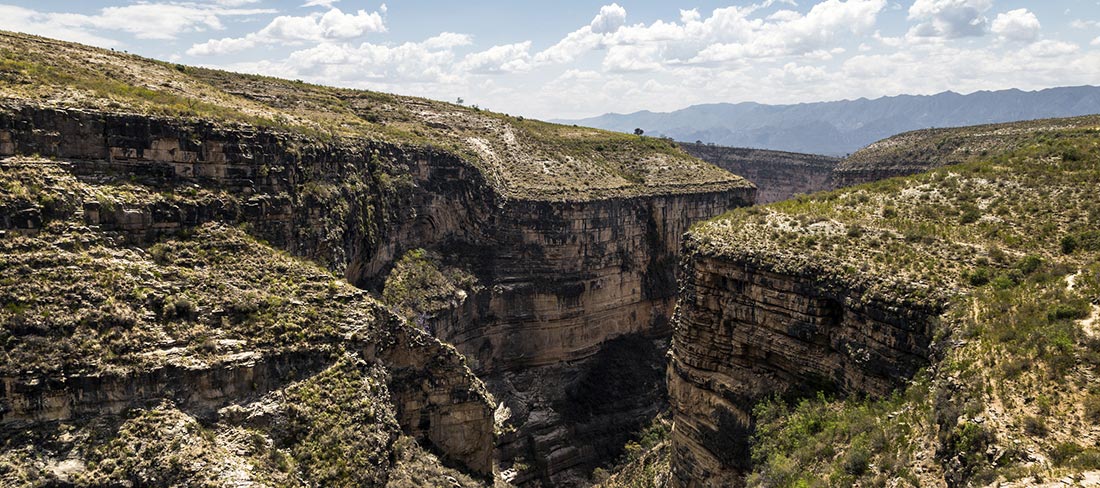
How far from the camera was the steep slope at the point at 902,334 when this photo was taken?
1967 centimetres

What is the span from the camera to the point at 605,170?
75.2 meters

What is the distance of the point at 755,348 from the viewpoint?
32125mm

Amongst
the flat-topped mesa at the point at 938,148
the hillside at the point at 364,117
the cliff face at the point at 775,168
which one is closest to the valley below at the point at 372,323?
the hillside at the point at 364,117

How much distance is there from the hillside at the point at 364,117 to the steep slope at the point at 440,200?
0.24 meters

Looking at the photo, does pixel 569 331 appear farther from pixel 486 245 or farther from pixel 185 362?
pixel 185 362

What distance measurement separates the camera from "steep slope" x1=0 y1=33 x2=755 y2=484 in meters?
33.2

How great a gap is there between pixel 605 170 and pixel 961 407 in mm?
56409

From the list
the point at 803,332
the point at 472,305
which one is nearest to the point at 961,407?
the point at 803,332

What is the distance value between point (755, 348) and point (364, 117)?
1890 inches

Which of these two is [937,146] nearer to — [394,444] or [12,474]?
[394,444]

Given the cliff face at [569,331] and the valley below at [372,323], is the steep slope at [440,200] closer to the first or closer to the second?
the cliff face at [569,331]

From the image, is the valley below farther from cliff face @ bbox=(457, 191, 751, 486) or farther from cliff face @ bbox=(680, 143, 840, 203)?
cliff face @ bbox=(680, 143, 840, 203)

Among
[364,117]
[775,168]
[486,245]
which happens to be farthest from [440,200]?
[775,168]

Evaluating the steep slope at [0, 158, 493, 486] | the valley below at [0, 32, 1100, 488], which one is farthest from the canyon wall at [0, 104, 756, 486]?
the steep slope at [0, 158, 493, 486]
